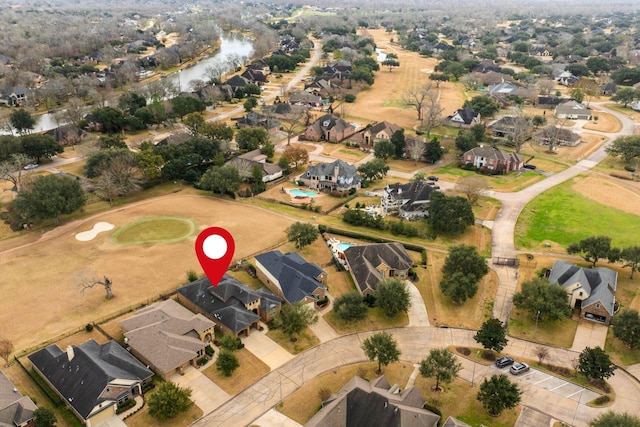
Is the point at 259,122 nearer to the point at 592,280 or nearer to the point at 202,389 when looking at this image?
the point at 592,280

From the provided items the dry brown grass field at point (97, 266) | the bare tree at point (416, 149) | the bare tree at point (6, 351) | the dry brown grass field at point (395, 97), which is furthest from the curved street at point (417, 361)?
the dry brown grass field at point (395, 97)

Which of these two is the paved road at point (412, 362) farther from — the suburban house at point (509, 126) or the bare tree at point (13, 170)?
the suburban house at point (509, 126)

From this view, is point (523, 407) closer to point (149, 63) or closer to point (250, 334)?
point (250, 334)

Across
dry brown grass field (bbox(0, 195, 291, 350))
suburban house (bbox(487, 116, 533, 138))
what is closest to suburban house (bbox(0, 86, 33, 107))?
dry brown grass field (bbox(0, 195, 291, 350))

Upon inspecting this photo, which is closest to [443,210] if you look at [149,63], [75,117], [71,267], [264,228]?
[264,228]

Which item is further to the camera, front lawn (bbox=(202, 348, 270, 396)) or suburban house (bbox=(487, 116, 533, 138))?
suburban house (bbox=(487, 116, 533, 138))

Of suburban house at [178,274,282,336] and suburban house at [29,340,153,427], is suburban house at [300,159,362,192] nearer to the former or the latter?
suburban house at [178,274,282,336]

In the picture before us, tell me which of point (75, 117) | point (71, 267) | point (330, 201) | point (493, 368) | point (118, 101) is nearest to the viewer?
point (493, 368)
